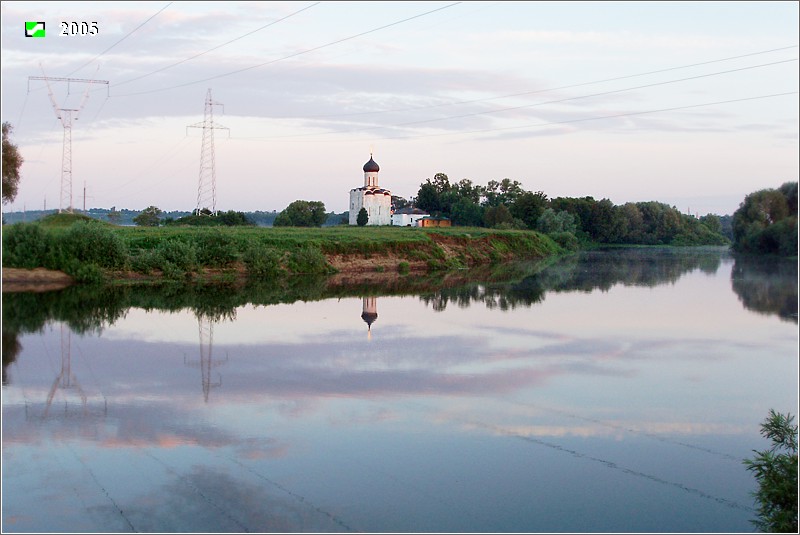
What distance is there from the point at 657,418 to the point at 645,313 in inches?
608

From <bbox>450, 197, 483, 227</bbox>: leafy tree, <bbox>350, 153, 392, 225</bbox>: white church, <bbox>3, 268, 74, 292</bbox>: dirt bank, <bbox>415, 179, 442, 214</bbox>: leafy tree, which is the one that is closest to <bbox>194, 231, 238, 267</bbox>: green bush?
<bbox>3, 268, 74, 292</bbox>: dirt bank

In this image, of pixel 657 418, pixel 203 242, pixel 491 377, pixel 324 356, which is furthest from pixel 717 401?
pixel 203 242

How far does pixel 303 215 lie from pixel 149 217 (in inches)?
860

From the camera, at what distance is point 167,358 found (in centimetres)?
1772

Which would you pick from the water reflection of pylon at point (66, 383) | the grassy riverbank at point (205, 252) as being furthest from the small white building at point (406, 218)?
the water reflection of pylon at point (66, 383)

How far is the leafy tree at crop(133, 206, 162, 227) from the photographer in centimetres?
Result: 7125

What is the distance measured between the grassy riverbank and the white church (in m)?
38.2

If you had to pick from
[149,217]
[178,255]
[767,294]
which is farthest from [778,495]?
[149,217]

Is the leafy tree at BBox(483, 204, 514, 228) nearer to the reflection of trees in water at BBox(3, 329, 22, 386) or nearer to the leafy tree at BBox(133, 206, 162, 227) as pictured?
the leafy tree at BBox(133, 206, 162, 227)

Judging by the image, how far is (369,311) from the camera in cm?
2750

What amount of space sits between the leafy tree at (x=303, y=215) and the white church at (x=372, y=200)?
3960 millimetres

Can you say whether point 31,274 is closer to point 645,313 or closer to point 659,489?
point 645,313

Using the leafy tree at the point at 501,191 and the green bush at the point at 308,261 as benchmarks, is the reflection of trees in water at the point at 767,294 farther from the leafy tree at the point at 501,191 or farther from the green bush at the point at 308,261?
the leafy tree at the point at 501,191

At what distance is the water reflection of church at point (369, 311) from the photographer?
78.9 ft
